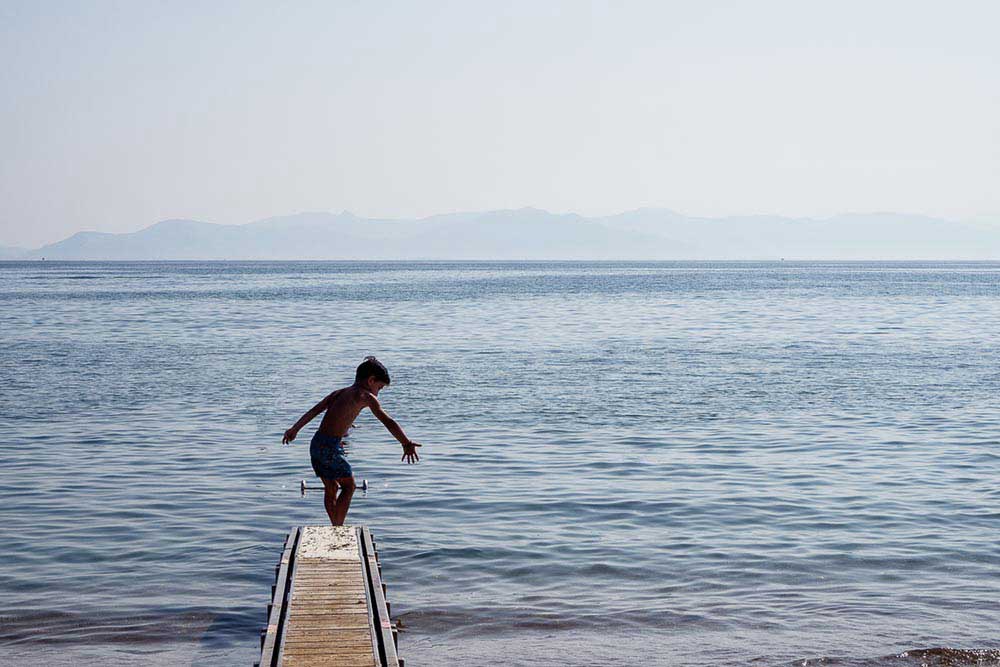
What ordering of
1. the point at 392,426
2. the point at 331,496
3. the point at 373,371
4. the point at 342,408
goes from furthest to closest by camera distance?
the point at 331,496, the point at 342,408, the point at 373,371, the point at 392,426

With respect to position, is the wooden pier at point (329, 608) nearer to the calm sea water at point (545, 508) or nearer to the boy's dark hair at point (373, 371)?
the calm sea water at point (545, 508)

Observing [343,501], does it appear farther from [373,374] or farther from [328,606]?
[328,606]

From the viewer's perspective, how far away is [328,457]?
507 inches

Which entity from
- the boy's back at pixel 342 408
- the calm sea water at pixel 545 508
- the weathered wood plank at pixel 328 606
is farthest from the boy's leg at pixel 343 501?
the calm sea water at pixel 545 508

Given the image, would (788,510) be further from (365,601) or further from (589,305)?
(589,305)

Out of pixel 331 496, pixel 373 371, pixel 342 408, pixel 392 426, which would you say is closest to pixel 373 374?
pixel 373 371

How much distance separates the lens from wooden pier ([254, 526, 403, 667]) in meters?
9.16

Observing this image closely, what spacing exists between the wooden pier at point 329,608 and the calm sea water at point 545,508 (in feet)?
2.38

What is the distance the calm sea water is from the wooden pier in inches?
28.6

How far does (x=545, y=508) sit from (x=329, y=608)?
653cm

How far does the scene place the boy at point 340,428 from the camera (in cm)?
1229

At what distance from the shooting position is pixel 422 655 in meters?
10.9

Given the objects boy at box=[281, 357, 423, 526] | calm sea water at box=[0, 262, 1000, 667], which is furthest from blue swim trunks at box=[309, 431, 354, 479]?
calm sea water at box=[0, 262, 1000, 667]

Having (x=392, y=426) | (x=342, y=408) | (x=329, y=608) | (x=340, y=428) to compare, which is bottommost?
(x=329, y=608)
